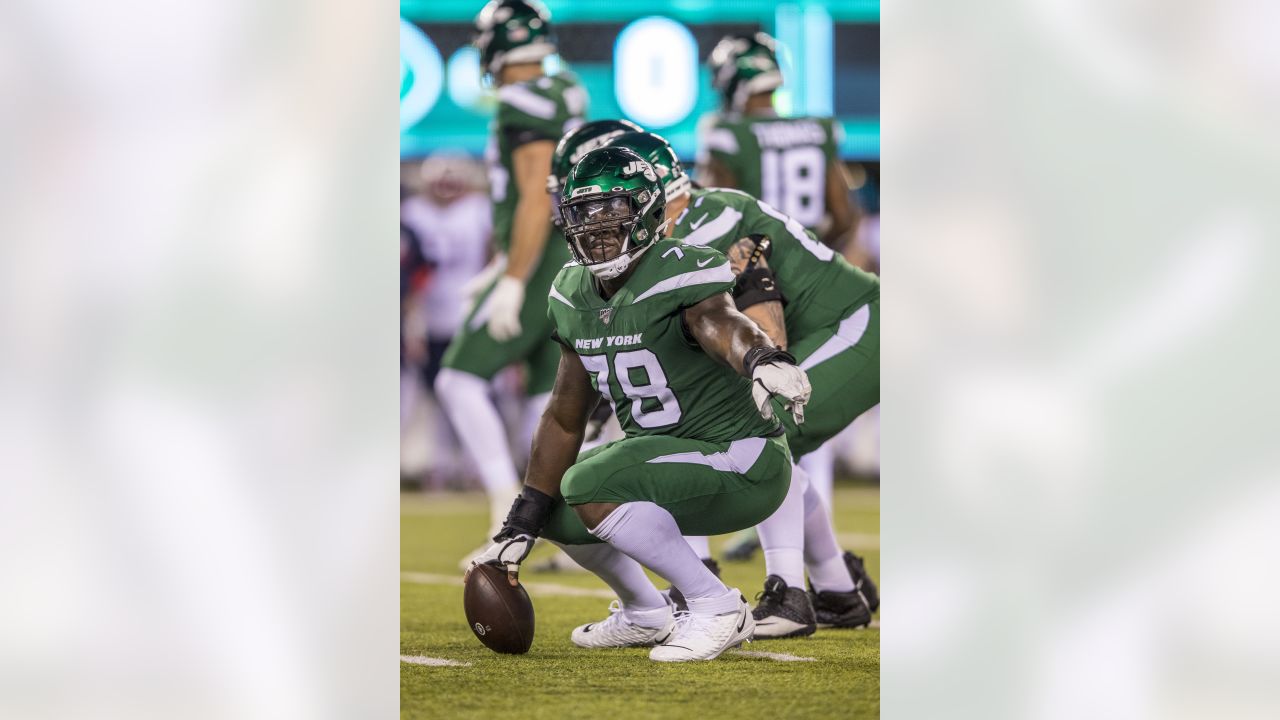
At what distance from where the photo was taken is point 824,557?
113 inches

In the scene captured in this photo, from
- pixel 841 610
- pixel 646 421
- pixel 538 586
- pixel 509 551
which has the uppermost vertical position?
pixel 646 421

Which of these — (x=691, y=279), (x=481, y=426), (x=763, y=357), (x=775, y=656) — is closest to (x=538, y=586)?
(x=481, y=426)

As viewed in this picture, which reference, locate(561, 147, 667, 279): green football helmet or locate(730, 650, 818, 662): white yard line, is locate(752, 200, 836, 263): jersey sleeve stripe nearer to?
locate(561, 147, 667, 279): green football helmet

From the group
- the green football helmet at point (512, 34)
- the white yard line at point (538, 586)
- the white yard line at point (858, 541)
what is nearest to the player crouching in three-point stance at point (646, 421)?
the white yard line at point (538, 586)

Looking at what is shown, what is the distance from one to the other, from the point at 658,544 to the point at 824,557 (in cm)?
61

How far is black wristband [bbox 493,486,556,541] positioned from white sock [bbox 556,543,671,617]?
75mm

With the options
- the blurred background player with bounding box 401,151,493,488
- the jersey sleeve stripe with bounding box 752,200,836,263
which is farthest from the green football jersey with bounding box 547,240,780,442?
the blurred background player with bounding box 401,151,493,488

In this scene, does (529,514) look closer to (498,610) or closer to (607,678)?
(498,610)

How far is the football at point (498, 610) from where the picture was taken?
8.18 feet

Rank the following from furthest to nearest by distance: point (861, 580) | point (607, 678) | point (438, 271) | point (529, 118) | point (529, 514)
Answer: point (438, 271) < point (529, 118) < point (861, 580) < point (529, 514) < point (607, 678)

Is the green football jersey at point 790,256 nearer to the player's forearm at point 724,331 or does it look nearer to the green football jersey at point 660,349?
the green football jersey at point 660,349

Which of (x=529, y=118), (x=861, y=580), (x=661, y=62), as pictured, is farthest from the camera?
(x=661, y=62)
